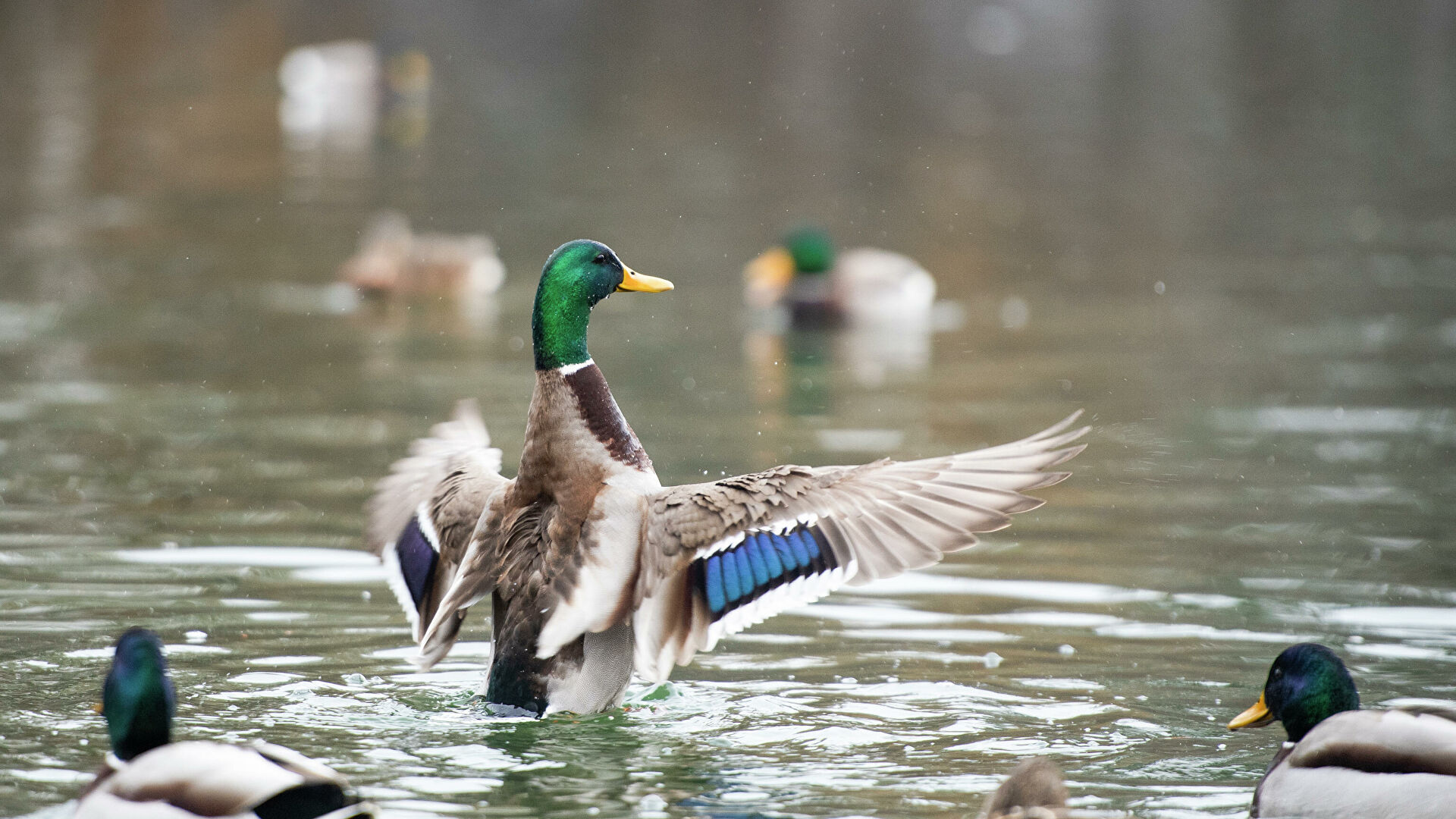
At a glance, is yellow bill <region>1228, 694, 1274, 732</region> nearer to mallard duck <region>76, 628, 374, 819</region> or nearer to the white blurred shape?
mallard duck <region>76, 628, 374, 819</region>

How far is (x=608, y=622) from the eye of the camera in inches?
232

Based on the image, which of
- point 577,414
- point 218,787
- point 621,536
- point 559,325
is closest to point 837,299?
point 559,325

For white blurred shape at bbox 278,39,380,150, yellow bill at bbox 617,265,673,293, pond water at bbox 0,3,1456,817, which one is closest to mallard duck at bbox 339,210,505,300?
pond water at bbox 0,3,1456,817

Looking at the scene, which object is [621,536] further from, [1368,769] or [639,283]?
[1368,769]

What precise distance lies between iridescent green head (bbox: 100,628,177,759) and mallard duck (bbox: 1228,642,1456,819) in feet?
8.78

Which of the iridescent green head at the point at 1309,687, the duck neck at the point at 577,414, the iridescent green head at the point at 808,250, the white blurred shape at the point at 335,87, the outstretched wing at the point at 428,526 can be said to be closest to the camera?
the iridescent green head at the point at 1309,687

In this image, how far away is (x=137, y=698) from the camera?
473cm

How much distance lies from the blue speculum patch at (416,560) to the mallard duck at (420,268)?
8645 mm

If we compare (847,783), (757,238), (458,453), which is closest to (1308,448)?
(458,453)

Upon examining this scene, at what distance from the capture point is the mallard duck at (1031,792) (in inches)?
181

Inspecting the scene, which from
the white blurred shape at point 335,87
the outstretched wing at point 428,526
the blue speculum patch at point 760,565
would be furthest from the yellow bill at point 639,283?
the white blurred shape at point 335,87

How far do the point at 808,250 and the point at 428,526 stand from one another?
8.95 metres

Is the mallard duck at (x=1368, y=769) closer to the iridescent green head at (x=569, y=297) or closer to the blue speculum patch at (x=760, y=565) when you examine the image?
the blue speculum patch at (x=760, y=565)

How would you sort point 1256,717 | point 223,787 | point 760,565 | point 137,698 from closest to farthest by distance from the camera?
point 223,787, point 137,698, point 1256,717, point 760,565
